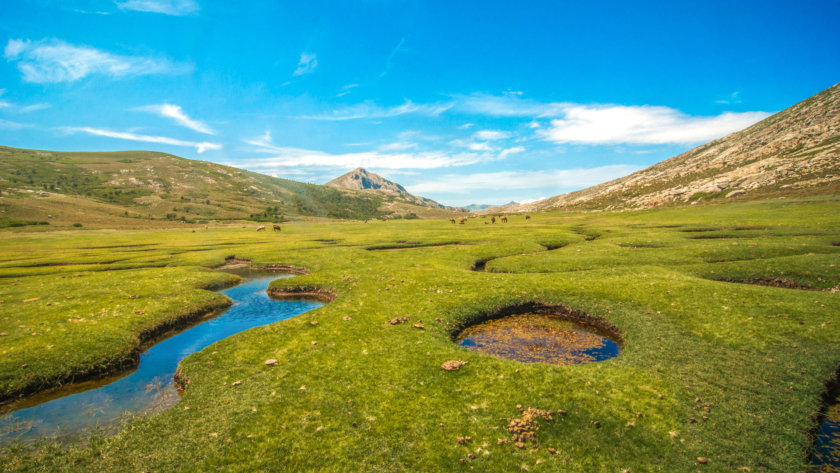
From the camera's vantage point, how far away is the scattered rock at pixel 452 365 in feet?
51.7

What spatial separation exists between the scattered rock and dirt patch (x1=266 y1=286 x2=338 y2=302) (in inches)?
723

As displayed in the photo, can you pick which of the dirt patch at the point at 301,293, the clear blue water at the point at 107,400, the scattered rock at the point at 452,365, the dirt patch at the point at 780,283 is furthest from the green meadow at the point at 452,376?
the dirt patch at the point at 301,293

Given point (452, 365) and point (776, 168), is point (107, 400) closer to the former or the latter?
point (452, 365)

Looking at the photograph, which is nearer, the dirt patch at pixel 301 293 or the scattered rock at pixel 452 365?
the scattered rock at pixel 452 365

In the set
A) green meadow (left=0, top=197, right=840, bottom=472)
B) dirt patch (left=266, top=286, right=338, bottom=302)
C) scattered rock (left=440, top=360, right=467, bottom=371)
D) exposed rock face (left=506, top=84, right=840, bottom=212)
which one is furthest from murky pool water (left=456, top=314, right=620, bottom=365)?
exposed rock face (left=506, top=84, right=840, bottom=212)

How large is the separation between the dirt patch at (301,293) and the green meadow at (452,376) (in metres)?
1.37

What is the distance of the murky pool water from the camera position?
18562 millimetres

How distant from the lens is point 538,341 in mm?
20734

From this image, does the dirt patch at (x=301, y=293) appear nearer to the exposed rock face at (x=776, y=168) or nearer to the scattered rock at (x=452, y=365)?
the scattered rock at (x=452, y=365)

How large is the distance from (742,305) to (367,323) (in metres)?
26.0

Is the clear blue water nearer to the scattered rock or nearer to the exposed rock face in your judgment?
the scattered rock

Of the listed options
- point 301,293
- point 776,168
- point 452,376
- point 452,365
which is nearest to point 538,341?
point 452,365

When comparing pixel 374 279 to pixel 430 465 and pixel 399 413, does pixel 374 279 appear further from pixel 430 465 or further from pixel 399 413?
pixel 430 465

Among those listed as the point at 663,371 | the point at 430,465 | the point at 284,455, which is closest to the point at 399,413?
the point at 430,465
